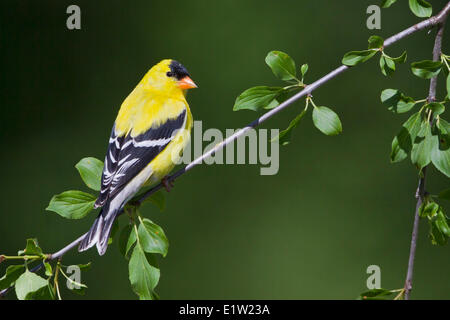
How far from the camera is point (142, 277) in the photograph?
1.92 m

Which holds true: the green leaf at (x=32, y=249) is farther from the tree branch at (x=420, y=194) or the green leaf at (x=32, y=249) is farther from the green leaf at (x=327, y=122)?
the tree branch at (x=420, y=194)

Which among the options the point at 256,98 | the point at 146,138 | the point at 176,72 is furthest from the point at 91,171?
the point at 176,72

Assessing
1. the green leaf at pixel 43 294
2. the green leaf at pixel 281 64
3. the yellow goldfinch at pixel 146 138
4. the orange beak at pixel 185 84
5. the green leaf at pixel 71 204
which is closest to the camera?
the green leaf at pixel 43 294

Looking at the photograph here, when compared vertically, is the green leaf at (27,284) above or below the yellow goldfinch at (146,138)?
below

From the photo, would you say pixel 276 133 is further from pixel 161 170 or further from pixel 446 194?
pixel 161 170

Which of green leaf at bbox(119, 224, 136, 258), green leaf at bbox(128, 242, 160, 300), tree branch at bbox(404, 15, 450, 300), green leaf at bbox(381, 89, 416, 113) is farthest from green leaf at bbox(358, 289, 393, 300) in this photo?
green leaf at bbox(119, 224, 136, 258)

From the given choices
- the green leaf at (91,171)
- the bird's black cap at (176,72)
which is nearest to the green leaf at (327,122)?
the green leaf at (91,171)

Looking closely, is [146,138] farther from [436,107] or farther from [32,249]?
[436,107]

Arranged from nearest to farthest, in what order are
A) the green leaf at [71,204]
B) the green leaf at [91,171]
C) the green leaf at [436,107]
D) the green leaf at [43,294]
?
the green leaf at [436,107] → the green leaf at [43,294] → the green leaf at [71,204] → the green leaf at [91,171]

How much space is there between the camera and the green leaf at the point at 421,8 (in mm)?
1847

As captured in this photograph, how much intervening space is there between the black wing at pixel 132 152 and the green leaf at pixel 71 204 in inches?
7.4

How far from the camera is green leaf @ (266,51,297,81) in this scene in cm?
200

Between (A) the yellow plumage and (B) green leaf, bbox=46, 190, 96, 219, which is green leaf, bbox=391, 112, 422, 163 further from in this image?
(A) the yellow plumage

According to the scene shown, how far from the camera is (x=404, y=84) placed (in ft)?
15.5
